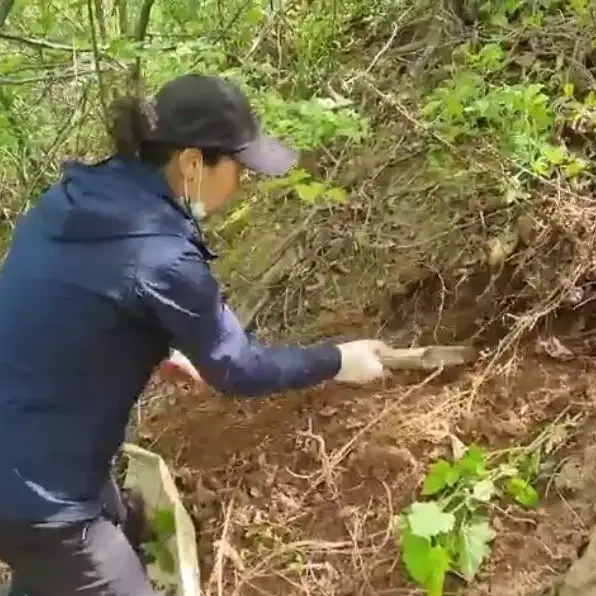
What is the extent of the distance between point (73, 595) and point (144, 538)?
2.07ft

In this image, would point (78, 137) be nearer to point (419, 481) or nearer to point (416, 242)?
point (416, 242)

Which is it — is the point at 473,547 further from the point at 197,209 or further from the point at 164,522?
the point at 197,209

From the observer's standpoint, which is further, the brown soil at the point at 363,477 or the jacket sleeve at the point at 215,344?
the brown soil at the point at 363,477

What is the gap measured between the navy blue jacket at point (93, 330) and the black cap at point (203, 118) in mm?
102

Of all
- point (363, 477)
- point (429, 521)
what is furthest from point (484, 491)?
point (363, 477)

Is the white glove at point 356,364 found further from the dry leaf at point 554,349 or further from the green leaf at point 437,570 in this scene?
the dry leaf at point 554,349

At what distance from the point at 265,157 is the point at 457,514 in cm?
110

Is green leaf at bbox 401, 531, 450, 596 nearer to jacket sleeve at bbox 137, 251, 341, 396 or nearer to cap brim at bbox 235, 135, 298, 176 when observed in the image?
jacket sleeve at bbox 137, 251, 341, 396

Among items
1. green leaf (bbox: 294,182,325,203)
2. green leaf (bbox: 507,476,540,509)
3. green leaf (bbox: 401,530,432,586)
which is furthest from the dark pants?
green leaf (bbox: 294,182,325,203)

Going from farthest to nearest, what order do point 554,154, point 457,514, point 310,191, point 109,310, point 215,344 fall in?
point 310,191, point 554,154, point 457,514, point 215,344, point 109,310

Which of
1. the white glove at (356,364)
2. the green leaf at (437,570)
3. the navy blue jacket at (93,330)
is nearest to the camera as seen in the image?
the navy blue jacket at (93,330)

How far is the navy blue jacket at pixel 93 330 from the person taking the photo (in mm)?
1847

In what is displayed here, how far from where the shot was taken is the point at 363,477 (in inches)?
107

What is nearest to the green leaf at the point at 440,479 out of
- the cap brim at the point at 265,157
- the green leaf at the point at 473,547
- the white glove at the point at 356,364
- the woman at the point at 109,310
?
the green leaf at the point at 473,547
